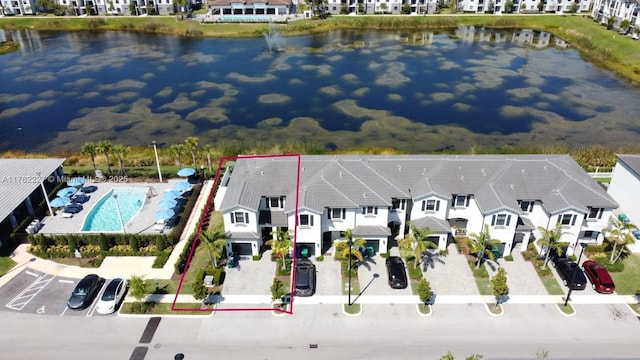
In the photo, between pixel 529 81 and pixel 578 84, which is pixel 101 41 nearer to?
pixel 529 81

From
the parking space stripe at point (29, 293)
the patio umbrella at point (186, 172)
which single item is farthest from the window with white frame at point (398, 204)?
the parking space stripe at point (29, 293)

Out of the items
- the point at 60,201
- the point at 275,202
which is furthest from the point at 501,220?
the point at 60,201

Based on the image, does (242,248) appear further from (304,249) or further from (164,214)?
(164,214)

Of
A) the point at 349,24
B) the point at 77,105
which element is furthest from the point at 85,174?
the point at 349,24

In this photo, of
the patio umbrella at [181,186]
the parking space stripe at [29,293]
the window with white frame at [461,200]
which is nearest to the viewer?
the parking space stripe at [29,293]

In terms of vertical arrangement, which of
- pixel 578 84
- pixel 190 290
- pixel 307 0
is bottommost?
pixel 190 290

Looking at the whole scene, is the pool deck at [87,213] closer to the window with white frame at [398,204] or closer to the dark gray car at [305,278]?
the dark gray car at [305,278]
